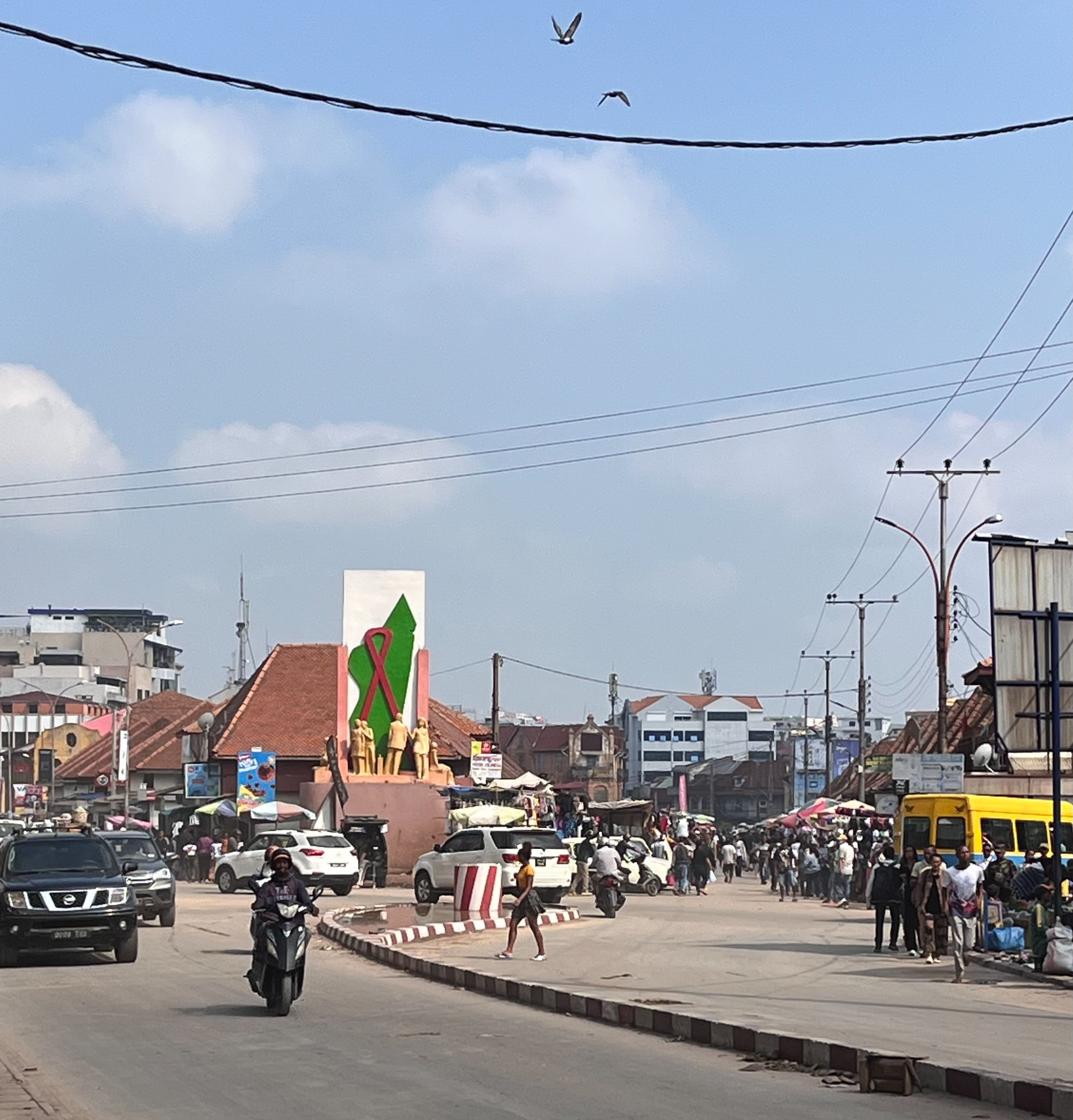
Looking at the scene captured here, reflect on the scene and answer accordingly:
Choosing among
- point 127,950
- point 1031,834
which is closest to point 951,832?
point 1031,834

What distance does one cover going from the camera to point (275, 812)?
171ft

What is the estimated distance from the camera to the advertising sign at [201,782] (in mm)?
62969

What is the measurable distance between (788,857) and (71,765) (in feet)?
179

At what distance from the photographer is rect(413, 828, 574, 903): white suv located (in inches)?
1395

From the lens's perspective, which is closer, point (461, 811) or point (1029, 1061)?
point (1029, 1061)

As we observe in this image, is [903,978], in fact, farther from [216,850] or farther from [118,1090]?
[216,850]

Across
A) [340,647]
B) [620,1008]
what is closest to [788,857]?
[340,647]

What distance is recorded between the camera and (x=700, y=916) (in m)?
34.6

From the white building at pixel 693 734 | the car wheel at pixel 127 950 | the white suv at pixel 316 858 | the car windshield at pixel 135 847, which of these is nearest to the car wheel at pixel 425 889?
the white suv at pixel 316 858

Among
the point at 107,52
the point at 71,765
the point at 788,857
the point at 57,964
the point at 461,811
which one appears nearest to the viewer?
the point at 107,52

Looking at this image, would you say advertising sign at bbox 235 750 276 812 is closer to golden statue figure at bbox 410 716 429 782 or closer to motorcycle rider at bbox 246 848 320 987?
golden statue figure at bbox 410 716 429 782

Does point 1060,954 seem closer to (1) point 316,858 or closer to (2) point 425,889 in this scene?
(2) point 425,889

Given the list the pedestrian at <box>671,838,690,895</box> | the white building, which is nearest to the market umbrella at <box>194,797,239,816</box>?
the pedestrian at <box>671,838,690,895</box>

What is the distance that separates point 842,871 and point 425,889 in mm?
11503
